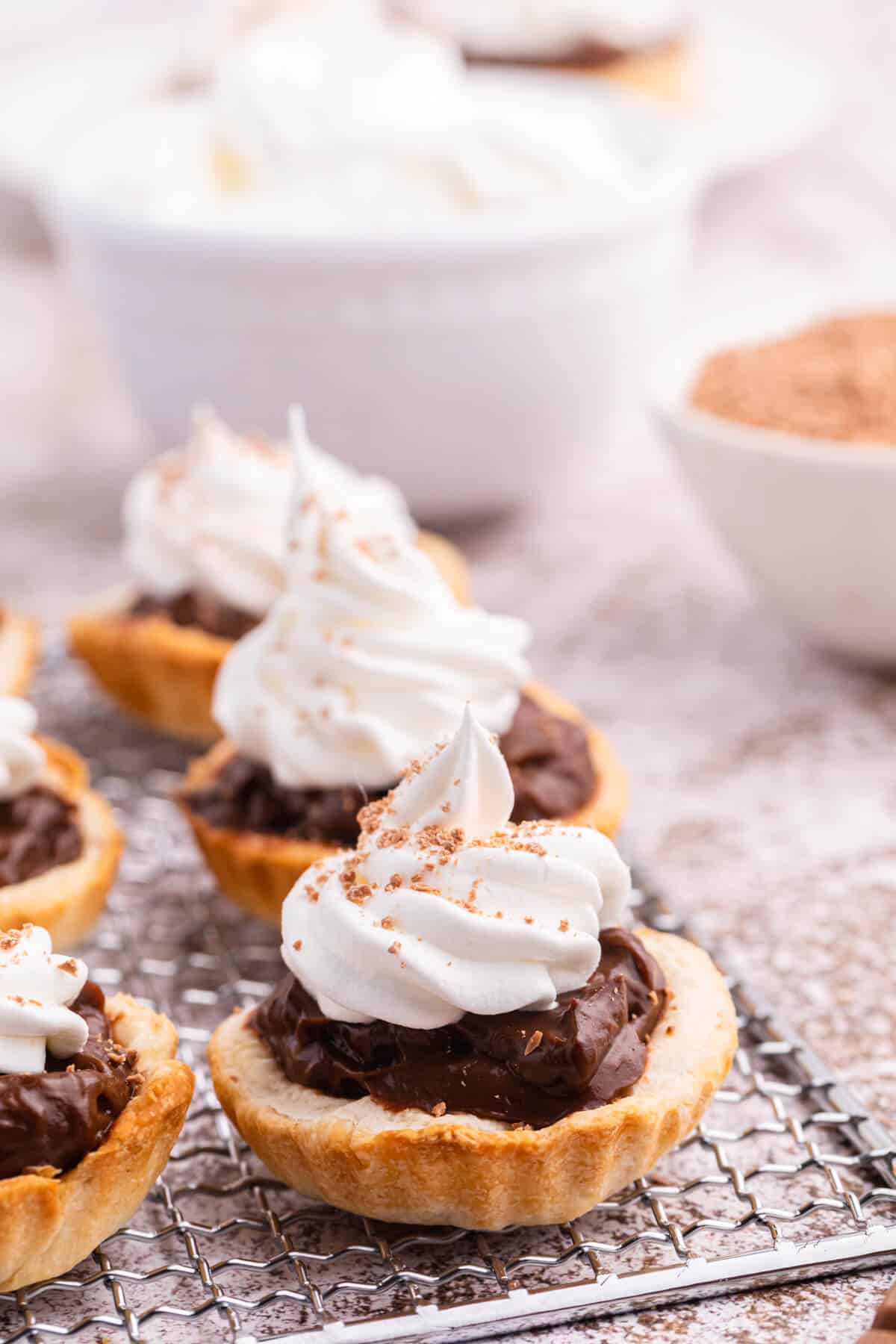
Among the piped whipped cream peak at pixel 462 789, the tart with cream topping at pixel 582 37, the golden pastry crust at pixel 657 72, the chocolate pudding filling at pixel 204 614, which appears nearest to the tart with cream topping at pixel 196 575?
the chocolate pudding filling at pixel 204 614

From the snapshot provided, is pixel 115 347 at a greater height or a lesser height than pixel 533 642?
greater

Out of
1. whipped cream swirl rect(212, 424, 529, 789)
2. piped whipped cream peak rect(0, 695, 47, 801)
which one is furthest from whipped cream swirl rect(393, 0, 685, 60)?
piped whipped cream peak rect(0, 695, 47, 801)

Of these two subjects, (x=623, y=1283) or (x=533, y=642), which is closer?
(x=623, y=1283)

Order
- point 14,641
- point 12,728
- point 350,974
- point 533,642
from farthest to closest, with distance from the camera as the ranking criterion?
point 533,642 → point 14,641 → point 12,728 → point 350,974

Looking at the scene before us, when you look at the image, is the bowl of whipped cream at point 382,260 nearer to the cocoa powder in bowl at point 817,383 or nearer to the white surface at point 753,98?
the cocoa powder in bowl at point 817,383

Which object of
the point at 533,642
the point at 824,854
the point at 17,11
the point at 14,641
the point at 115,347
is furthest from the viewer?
the point at 17,11

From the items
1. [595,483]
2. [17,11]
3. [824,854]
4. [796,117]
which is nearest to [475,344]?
[595,483]

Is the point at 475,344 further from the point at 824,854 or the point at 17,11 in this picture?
the point at 17,11

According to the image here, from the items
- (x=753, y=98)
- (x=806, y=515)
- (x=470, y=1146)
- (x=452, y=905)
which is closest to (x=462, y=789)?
(x=452, y=905)
